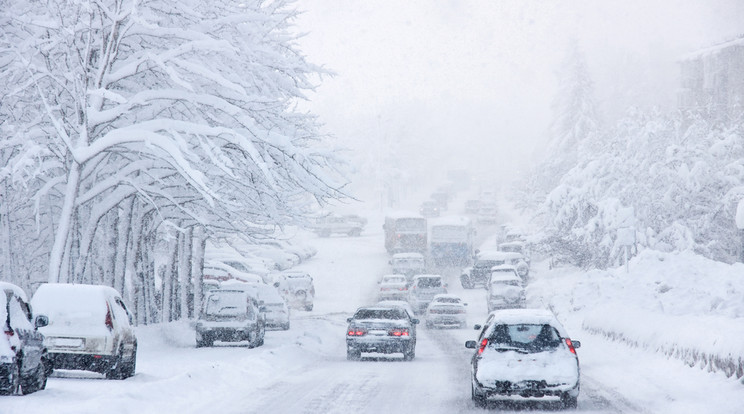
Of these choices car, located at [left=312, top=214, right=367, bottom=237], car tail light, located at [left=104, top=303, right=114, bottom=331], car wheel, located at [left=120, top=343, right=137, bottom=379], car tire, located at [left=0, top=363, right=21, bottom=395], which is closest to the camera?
car tire, located at [left=0, top=363, right=21, bottom=395]

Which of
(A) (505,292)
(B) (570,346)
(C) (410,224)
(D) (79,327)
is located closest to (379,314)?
(D) (79,327)

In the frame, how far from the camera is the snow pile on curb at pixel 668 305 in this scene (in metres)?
17.2

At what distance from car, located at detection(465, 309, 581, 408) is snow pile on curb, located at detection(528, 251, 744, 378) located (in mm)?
2996

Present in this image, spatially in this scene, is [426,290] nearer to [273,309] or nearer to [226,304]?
[273,309]

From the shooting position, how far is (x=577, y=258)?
2191 inches

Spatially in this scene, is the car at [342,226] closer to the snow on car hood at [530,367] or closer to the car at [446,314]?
the car at [446,314]

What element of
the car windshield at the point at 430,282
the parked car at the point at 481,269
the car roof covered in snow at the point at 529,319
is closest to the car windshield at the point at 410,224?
the parked car at the point at 481,269

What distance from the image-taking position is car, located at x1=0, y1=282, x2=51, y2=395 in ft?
42.1

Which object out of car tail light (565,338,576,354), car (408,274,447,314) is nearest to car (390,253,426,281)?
car (408,274,447,314)

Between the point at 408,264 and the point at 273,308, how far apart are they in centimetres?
2271

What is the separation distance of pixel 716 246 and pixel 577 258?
8385 millimetres

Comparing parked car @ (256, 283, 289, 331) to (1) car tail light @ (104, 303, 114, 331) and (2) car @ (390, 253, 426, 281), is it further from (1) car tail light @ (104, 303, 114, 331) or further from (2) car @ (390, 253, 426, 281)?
(2) car @ (390, 253, 426, 281)

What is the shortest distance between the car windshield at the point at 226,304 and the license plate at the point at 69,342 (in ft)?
37.8

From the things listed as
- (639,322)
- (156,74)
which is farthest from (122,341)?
(639,322)
